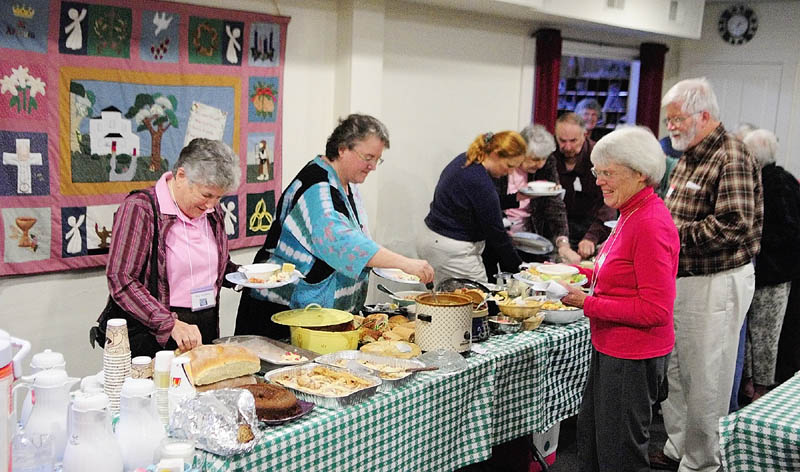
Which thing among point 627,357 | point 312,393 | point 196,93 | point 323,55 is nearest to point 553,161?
point 323,55

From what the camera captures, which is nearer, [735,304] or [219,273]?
[219,273]

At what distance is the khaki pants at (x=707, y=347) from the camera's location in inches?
129

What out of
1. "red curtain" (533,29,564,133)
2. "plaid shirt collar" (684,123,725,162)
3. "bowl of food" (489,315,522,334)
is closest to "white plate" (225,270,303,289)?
"bowl of food" (489,315,522,334)

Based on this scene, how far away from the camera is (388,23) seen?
4617 millimetres

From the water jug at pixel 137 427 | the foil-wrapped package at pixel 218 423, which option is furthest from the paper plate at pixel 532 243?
the water jug at pixel 137 427

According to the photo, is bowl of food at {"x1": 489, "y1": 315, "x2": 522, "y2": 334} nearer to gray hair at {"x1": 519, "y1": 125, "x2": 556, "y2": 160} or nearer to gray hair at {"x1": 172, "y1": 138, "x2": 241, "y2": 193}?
gray hair at {"x1": 172, "y1": 138, "x2": 241, "y2": 193}

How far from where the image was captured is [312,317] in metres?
2.59

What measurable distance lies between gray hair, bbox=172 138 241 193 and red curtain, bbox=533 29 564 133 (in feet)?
12.1

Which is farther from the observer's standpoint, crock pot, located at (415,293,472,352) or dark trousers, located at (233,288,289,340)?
dark trousers, located at (233,288,289,340)

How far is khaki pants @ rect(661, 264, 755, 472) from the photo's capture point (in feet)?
10.7

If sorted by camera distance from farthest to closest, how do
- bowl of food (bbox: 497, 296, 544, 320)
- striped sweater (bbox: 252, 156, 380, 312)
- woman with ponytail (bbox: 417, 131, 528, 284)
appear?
woman with ponytail (bbox: 417, 131, 528, 284) < bowl of food (bbox: 497, 296, 544, 320) < striped sweater (bbox: 252, 156, 380, 312)

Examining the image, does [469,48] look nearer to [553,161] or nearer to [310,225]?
[553,161]

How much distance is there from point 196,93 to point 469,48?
2.20 meters

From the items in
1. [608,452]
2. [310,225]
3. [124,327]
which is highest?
[310,225]
